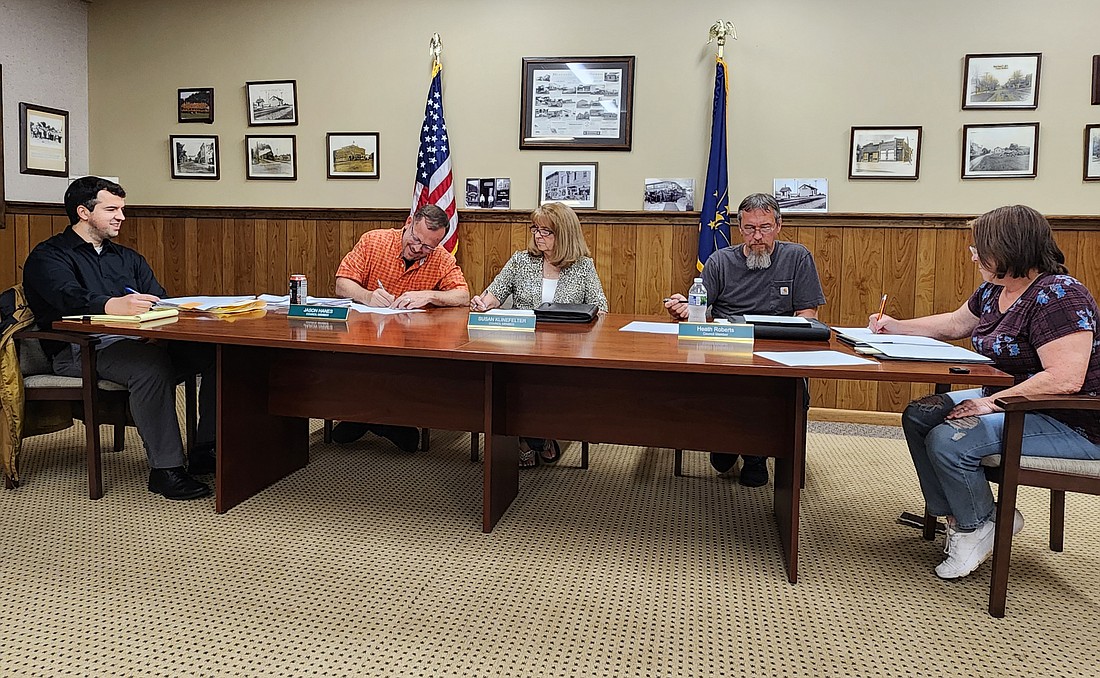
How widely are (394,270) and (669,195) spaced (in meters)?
1.74

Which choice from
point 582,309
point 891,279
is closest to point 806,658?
point 582,309

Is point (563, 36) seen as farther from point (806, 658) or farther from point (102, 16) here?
point (806, 658)

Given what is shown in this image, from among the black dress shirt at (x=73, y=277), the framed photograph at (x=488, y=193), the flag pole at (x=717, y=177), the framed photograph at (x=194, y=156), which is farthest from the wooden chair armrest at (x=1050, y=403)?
the framed photograph at (x=194, y=156)

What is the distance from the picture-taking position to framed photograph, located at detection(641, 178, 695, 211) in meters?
4.45

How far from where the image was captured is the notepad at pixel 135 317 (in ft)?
8.42

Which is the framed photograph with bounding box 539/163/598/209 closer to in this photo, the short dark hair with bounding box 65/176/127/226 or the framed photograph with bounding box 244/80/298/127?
the framed photograph with bounding box 244/80/298/127

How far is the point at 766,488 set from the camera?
123 inches

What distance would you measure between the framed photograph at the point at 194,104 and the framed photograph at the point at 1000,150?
14.9 ft

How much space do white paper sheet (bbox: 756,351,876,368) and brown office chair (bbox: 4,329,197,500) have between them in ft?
7.53

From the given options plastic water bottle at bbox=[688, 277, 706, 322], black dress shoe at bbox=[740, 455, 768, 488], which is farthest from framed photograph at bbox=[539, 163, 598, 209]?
black dress shoe at bbox=[740, 455, 768, 488]

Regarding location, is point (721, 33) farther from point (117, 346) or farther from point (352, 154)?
point (117, 346)

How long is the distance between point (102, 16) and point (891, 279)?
17.4ft

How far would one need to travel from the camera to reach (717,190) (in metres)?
4.27

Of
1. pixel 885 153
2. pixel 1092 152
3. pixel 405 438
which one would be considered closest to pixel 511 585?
pixel 405 438
